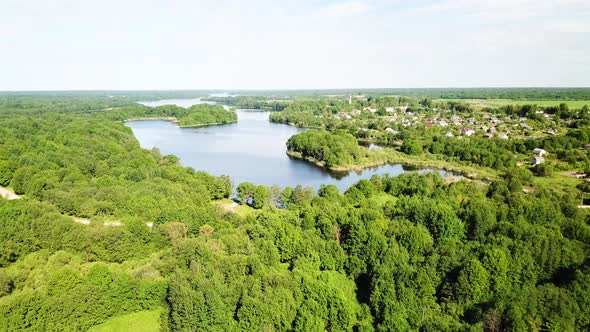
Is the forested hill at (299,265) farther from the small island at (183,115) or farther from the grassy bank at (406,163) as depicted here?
the small island at (183,115)

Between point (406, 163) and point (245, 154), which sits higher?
point (245, 154)

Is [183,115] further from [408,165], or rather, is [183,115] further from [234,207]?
[234,207]

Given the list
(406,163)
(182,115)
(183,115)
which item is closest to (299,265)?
(406,163)

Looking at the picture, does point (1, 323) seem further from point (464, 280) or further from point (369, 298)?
point (464, 280)

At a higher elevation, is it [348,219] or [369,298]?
[348,219]

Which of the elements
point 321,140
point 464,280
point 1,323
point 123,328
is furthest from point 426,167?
point 1,323

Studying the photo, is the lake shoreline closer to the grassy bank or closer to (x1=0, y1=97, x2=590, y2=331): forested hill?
the grassy bank
